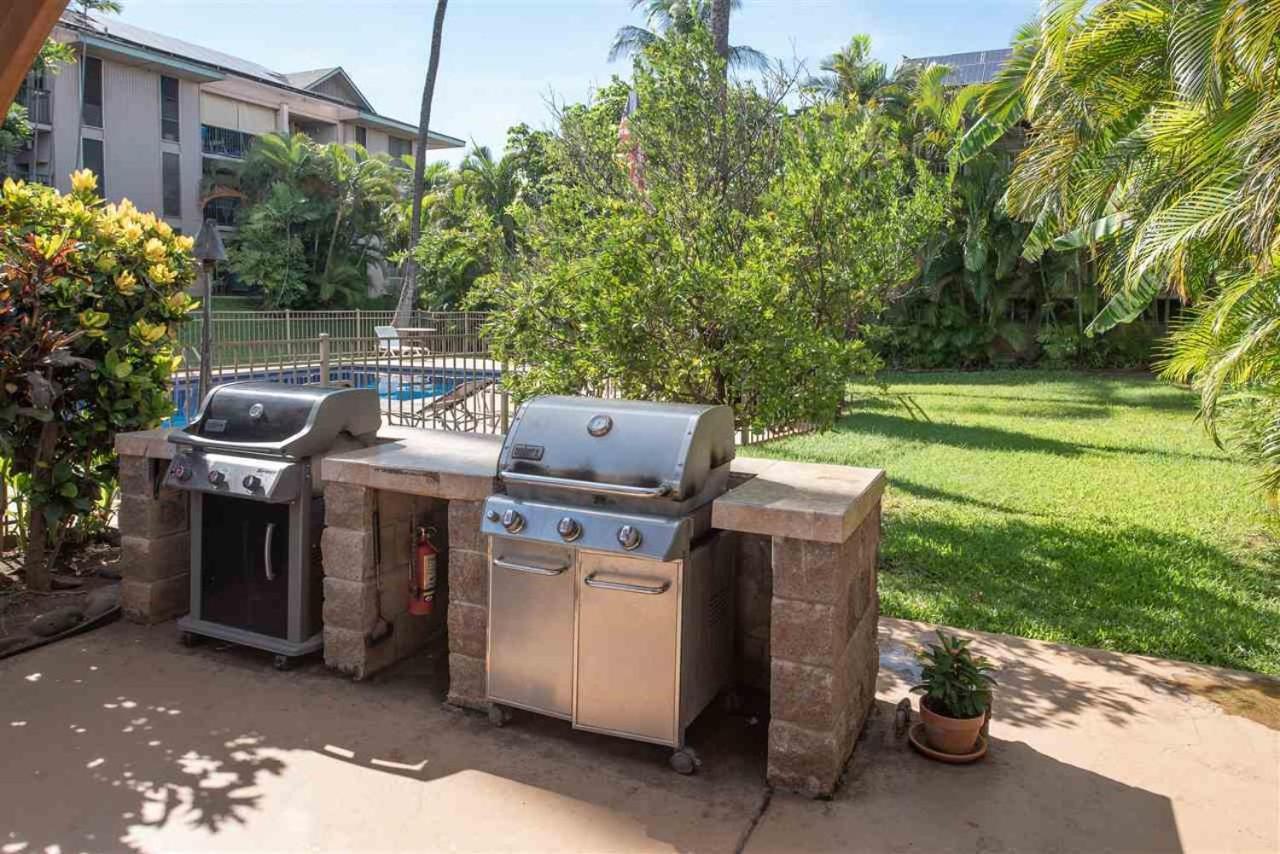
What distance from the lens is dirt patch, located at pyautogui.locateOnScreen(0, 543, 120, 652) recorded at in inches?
196

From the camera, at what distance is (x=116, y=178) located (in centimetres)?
2777

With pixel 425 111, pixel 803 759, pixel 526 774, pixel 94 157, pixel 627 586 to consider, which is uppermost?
pixel 425 111

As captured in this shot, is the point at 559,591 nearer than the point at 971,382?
Yes

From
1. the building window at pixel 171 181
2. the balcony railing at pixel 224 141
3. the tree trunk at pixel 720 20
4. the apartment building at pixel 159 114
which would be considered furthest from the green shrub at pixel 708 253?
the balcony railing at pixel 224 141

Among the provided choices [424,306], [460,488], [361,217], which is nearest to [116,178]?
[361,217]

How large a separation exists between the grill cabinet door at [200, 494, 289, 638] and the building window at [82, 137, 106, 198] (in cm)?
2714

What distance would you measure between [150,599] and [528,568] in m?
2.58

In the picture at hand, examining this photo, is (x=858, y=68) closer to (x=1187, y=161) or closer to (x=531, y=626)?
(x=1187, y=161)

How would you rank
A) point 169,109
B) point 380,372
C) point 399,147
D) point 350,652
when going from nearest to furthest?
point 350,652 < point 380,372 < point 169,109 < point 399,147

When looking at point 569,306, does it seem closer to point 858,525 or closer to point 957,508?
point 858,525

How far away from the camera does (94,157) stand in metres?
27.2

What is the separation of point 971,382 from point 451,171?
20538 millimetres

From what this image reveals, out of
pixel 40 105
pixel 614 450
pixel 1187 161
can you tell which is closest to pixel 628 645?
pixel 614 450

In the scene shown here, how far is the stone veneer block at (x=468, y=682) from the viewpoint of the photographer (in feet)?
13.3
